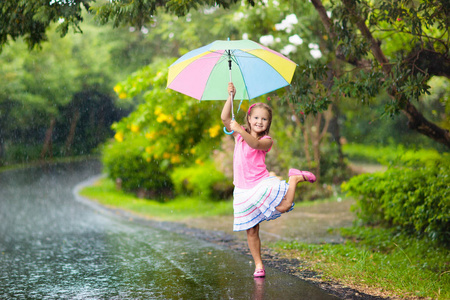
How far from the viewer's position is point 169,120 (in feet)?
41.9

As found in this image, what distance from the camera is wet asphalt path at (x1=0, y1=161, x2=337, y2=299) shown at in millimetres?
4801

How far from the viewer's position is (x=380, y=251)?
753 centimetres

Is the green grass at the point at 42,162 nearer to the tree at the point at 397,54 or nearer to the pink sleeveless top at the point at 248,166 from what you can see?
the tree at the point at 397,54

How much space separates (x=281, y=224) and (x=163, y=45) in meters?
17.7

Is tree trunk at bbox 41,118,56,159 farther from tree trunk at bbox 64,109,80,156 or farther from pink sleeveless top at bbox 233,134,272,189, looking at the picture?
pink sleeveless top at bbox 233,134,272,189

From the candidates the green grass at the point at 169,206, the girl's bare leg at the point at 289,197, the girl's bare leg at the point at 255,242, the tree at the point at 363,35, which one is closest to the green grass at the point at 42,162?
the green grass at the point at 169,206

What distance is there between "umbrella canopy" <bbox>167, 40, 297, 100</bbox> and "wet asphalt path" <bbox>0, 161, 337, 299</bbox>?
73.5 inches

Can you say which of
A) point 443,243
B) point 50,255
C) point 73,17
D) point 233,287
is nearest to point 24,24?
point 73,17

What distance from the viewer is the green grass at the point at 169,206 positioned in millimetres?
12156

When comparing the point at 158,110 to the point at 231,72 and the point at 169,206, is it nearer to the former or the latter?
the point at 169,206

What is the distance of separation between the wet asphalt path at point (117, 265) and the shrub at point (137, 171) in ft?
19.4

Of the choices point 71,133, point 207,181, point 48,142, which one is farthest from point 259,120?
point 71,133

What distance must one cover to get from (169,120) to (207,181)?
240cm

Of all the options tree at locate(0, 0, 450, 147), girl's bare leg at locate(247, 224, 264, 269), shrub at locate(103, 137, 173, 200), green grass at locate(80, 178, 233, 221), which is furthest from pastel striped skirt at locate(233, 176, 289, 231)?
shrub at locate(103, 137, 173, 200)
